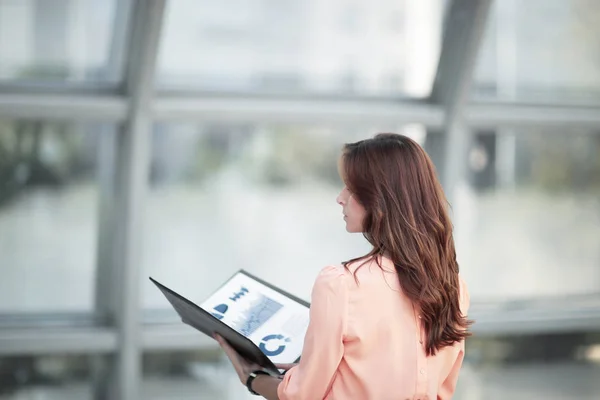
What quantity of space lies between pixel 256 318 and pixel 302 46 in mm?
2086

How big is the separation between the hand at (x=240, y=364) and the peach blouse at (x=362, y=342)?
0.22 metres

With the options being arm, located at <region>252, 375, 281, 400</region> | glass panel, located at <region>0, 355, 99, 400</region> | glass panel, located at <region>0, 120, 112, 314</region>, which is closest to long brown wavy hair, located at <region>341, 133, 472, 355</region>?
arm, located at <region>252, 375, 281, 400</region>

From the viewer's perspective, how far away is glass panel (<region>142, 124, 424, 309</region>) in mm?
3811

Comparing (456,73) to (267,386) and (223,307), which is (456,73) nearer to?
(223,307)

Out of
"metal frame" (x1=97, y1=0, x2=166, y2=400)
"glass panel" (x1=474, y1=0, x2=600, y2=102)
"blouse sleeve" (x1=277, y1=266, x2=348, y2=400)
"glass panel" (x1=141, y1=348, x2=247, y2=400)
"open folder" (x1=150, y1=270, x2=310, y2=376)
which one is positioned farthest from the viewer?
"glass panel" (x1=474, y1=0, x2=600, y2=102)

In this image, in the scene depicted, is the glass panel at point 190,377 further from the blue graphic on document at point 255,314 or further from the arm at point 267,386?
the arm at point 267,386

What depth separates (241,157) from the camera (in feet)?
12.7

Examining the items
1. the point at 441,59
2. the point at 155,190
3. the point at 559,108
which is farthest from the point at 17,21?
the point at 559,108

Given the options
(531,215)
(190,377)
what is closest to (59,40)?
(190,377)

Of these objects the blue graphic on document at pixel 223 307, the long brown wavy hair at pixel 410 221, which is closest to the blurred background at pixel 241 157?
the blue graphic on document at pixel 223 307

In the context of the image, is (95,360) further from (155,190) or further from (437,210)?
(437,210)

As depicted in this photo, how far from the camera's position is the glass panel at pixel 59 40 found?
3512mm

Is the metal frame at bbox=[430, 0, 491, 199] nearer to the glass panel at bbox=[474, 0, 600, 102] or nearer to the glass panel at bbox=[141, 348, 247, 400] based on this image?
the glass panel at bbox=[474, 0, 600, 102]

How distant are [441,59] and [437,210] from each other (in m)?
2.30
